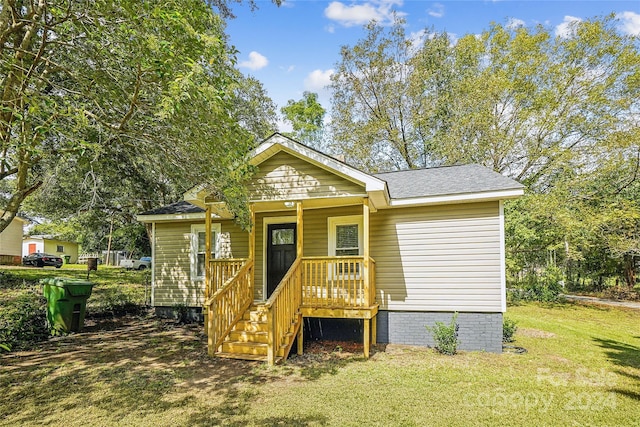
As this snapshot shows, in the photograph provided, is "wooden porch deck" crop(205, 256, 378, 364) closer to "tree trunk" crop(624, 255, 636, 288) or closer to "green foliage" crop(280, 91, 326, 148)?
"tree trunk" crop(624, 255, 636, 288)

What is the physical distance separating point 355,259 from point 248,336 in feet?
8.12

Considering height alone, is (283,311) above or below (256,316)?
above

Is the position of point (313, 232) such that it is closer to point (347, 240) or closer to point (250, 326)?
point (347, 240)

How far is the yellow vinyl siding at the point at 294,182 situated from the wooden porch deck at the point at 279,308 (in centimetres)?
128

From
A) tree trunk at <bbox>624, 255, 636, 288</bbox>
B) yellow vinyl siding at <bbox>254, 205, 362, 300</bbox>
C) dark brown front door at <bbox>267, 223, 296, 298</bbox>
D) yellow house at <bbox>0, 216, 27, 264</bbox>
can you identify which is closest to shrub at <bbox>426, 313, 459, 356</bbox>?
yellow vinyl siding at <bbox>254, 205, 362, 300</bbox>

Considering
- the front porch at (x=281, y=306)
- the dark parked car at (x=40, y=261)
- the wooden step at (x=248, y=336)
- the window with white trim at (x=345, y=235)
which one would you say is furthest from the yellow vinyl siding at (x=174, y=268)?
the dark parked car at (x=40, y=261)

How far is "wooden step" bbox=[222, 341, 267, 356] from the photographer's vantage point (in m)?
6.38

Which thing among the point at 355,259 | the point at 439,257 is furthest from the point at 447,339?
the point at 355,259

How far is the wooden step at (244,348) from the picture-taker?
6383 millimetres

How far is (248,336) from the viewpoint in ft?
21.9

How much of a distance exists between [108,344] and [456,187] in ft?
25.9

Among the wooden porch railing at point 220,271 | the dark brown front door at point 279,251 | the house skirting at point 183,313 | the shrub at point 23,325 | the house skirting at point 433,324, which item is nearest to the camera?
the shrub at point 23,325

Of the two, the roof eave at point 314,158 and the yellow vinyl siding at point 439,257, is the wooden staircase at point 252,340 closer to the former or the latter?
the yellow vinyl siding at point 439,257

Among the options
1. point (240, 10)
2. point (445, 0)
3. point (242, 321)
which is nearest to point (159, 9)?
point (240, 10)
